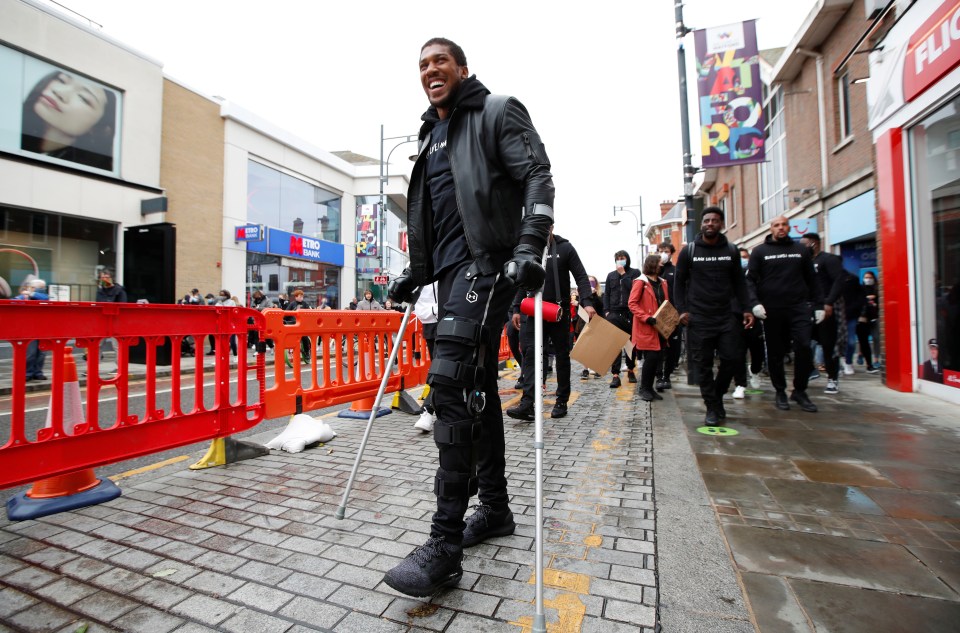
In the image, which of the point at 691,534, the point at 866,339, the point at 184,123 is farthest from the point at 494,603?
the point at 184,123

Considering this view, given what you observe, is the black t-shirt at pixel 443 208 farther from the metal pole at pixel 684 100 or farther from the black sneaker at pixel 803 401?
the metal pole at pixel 684 100

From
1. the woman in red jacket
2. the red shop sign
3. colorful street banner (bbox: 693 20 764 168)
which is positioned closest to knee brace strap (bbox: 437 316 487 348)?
the woman in red jacket

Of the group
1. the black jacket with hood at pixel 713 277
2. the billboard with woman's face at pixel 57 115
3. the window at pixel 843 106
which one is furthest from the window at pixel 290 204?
the window at pixel 843 106

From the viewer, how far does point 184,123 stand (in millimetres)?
17188

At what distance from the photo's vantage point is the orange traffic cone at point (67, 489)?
8.93ft

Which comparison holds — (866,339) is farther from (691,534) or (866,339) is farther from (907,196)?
(691,534)

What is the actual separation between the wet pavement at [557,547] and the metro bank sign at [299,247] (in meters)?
17.9

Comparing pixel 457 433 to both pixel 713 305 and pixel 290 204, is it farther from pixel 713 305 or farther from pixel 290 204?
pixel 290 204

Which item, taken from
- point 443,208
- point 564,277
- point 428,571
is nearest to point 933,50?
point 564,277

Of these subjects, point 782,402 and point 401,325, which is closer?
point 401,325

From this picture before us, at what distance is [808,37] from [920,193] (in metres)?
8.21

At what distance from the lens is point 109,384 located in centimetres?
320

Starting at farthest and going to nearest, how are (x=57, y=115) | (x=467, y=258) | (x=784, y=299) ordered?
(x=57, y=115)
(x=784, y=299)
(x=467, y=258)

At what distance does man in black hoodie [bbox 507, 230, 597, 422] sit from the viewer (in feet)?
16.6
